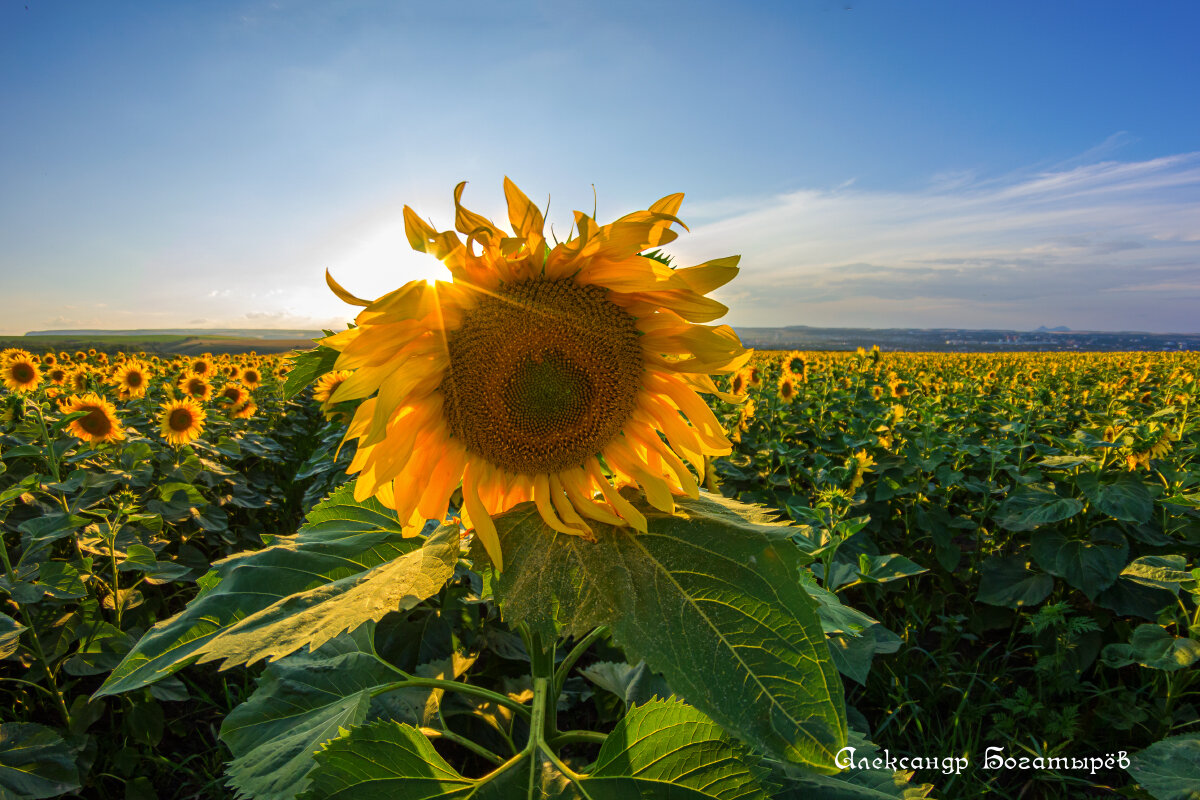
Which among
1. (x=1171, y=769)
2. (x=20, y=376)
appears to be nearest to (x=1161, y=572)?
(x=1171, y=769)

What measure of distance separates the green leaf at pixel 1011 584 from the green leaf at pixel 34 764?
4.81m

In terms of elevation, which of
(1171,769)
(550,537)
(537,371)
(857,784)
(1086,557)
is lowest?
(1171,769)

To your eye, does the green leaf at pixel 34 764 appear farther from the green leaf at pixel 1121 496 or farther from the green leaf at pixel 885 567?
the green leaf at pixel 1121 496

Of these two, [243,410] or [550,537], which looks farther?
[243,410]

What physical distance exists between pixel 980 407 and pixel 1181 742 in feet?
24.9

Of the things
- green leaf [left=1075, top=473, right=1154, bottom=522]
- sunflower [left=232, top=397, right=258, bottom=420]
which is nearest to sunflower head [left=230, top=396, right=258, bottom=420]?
sunflower [left=232, top=397, right=258, bottom=420]

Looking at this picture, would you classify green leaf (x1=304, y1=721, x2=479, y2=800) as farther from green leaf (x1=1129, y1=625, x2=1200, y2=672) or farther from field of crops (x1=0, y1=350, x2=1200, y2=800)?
green leaf (x1=1129, y1=625, x2=1200, y2=672)

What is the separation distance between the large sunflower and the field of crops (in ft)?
0.37

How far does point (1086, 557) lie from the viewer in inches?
148

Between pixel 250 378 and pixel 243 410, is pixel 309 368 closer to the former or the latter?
pixel 243 410

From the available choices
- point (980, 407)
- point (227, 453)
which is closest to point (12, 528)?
point (227, 453)

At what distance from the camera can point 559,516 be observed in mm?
1203

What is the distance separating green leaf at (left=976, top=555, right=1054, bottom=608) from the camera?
3754 mm

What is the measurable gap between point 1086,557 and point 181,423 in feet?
25.7
